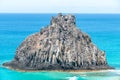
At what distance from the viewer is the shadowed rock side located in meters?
66.8

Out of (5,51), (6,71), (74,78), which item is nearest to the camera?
(74,78)

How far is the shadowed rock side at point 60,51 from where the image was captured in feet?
219

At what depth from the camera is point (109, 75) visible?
207 ft

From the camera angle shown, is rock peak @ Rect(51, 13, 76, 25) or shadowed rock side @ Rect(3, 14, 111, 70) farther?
rock peak @ Rect(51, 13, 76, 25)

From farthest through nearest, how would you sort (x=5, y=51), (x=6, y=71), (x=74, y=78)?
1. (x=5, y=51)
2. (x=6, y=71)
3. (x=74, y=78)

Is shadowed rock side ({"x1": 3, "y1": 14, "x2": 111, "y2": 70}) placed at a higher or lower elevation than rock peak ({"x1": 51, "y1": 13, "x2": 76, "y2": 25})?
lower

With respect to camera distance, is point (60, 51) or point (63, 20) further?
point (63, 20)

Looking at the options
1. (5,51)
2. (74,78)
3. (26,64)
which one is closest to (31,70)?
(26,64)

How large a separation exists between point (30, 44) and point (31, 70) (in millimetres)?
5092

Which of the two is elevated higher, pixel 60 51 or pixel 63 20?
pixel 63 20

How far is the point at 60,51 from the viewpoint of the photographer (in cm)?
6738

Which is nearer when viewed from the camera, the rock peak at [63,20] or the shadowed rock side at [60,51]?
the shadowed rock side at [60,51]

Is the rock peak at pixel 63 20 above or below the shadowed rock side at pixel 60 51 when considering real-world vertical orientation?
above

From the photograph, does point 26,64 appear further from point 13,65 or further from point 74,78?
point 74,78
